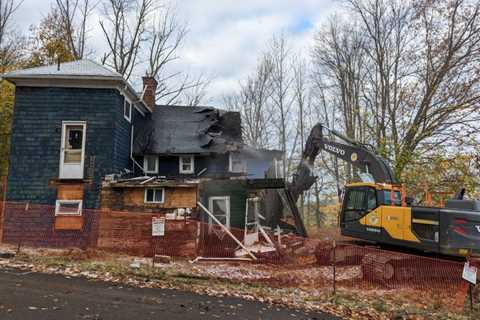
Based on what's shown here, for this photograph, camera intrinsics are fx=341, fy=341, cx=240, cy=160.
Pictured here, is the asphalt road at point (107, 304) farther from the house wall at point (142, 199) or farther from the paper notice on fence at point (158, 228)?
the house wall at point (142, 199)

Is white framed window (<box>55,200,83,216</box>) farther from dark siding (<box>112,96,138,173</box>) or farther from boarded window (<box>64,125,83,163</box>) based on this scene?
dark siding (<box>112,96,138,173</box>)

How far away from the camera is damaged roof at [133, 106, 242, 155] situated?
1659 cm

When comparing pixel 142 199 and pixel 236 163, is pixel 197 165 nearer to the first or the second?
pixel 236 163

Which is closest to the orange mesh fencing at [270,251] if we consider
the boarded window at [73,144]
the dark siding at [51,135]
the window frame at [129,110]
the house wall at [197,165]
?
the dark siding at [51,135]

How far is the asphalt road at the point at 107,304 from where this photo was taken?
561 cm

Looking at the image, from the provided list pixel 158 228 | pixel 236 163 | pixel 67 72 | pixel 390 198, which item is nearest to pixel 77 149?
pixel 67 72

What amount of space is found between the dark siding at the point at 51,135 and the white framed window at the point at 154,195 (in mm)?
1863

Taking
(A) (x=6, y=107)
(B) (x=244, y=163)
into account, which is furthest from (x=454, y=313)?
(A) (x=6, y=107)

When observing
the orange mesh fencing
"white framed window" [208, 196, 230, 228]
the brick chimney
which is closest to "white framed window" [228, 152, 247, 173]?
"white framed window" [208, 196, 230, 228]

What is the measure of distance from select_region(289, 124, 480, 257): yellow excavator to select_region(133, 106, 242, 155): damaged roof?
18.8 ft

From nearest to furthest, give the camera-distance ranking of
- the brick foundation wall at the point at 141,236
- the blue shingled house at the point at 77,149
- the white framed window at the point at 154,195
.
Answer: the brick foundation wall at the point at 141,236
the blue shingled house at the point at 77,149
the white framed window at the point at 154,195

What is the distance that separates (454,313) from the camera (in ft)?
25.3

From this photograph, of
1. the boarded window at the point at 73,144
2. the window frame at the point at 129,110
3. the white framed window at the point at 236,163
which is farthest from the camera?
the white framed window at the point at 236,163

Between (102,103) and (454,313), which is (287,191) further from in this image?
(102,103)
